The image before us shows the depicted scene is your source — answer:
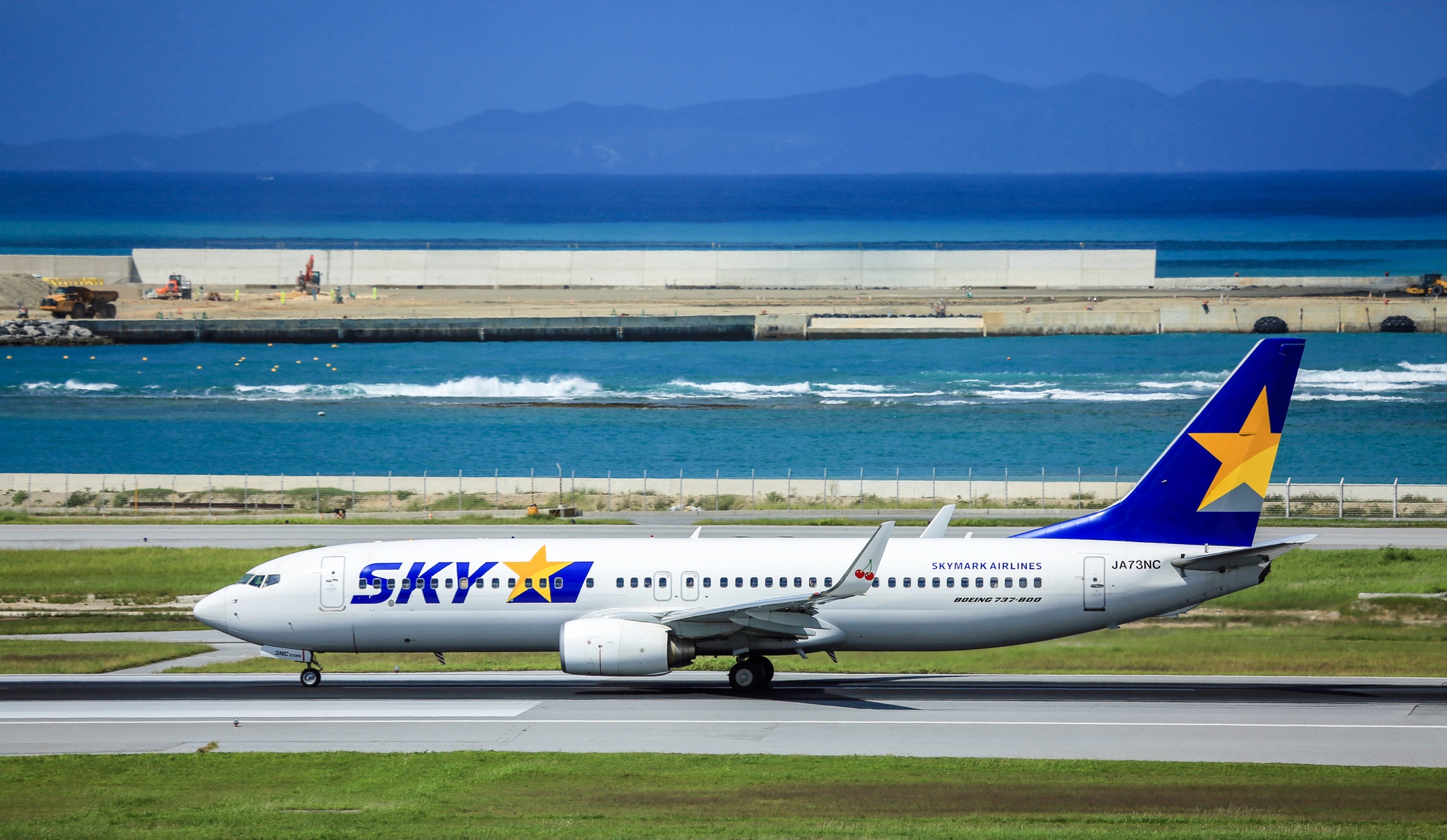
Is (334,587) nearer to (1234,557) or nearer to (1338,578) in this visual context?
(1234,557)

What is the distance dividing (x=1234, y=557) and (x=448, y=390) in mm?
100278

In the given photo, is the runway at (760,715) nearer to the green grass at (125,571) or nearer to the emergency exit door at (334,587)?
the emergency exit door at (334,587)

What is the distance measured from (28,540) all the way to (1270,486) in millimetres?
58449

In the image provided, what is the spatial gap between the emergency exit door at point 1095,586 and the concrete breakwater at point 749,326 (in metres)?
118

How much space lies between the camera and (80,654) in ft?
134

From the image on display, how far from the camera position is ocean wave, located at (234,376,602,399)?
411 feet

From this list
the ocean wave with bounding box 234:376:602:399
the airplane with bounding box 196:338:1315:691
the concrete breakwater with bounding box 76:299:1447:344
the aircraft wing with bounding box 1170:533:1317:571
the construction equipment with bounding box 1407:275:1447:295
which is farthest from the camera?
the construction equipment with bounding box 1407:275:1447:295

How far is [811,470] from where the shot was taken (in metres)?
89.5

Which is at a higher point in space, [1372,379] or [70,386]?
[1372,379]

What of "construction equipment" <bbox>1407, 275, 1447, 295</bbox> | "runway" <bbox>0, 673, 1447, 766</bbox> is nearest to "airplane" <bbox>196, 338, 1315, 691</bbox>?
"runway" <bbox>0, 673, 1447, 766</bbox>

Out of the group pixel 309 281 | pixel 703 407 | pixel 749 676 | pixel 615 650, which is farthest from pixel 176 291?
pixel 615 650

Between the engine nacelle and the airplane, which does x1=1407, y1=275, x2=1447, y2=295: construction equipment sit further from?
the engine nacelle

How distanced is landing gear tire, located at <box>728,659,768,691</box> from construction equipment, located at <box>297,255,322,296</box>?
148481mm

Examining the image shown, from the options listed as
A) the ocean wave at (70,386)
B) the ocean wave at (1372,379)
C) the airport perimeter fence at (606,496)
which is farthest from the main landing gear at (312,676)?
the ocean wave at (1372,379)
